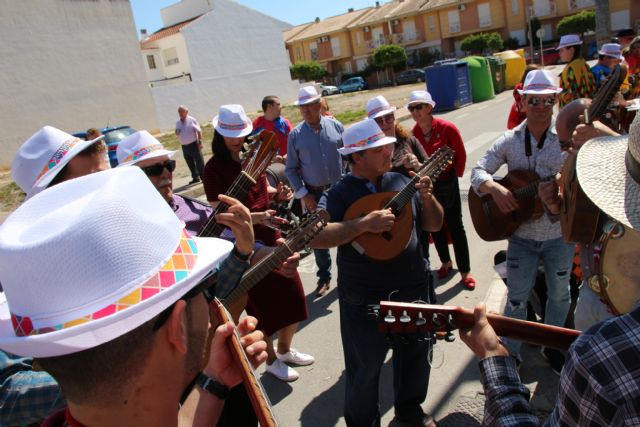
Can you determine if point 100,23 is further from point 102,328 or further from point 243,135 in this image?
point 102,328

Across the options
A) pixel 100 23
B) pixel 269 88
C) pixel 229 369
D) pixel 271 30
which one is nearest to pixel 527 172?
pixel 229 369

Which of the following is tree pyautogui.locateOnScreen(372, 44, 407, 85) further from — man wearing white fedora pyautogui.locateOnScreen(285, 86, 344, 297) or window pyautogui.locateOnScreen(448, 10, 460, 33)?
man wearing white fedora pyautogui.locateOnScreen(285, 86, 344, 297)

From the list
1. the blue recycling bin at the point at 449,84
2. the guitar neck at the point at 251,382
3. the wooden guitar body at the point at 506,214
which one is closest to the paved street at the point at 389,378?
the wooden guitar body at the point at 506,214

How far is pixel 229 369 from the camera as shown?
161 cm

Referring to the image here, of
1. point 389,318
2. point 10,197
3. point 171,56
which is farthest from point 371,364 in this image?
point 171,56

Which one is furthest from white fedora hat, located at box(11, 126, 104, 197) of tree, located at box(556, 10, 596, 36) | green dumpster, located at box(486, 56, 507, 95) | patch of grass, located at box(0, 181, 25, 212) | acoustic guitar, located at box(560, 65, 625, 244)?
tree, located at box(556, 10, 596, 36)

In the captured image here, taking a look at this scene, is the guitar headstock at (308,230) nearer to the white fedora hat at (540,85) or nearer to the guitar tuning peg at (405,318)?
the guitar tuning peg at (405,318)

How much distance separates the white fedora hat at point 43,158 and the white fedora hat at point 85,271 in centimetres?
153

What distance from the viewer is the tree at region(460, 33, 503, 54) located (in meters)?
49.2

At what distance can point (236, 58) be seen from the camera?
35.0 m

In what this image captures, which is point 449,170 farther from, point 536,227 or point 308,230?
point 308,230

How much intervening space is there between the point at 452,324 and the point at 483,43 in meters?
53.3

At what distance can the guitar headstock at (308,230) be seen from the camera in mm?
2932

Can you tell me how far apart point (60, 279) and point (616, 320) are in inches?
51.0
